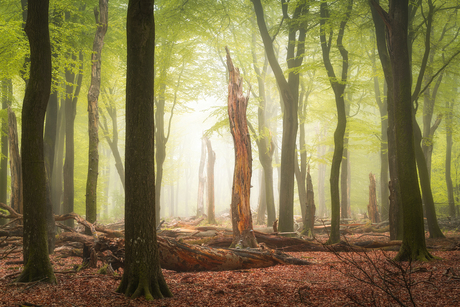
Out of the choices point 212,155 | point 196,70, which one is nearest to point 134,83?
point 196,70

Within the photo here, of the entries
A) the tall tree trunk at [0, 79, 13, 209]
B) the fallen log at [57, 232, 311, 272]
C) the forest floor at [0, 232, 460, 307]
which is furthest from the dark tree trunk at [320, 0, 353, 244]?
the tall tree trunk at [0, 79, 13, 209]

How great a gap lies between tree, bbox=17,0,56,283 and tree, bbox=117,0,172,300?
1623 mm

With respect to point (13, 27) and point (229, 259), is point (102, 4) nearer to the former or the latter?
point (13, 27)

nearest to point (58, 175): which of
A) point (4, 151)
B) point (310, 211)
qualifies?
point (4, 151)

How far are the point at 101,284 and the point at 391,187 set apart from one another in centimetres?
853

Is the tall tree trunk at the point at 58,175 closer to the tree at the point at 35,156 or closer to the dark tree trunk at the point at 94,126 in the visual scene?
the dark tree trunk at the point at 94,126

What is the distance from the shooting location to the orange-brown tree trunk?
8.01 meters

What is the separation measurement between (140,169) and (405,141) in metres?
6.00

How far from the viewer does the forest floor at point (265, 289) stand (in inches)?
149

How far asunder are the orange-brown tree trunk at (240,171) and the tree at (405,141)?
3593mm

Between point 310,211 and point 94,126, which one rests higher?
point 94,126

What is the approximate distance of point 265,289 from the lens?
467cm

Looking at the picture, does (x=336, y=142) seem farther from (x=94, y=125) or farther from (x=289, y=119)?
(x=94, y=125)

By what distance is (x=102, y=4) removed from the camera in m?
10.2
